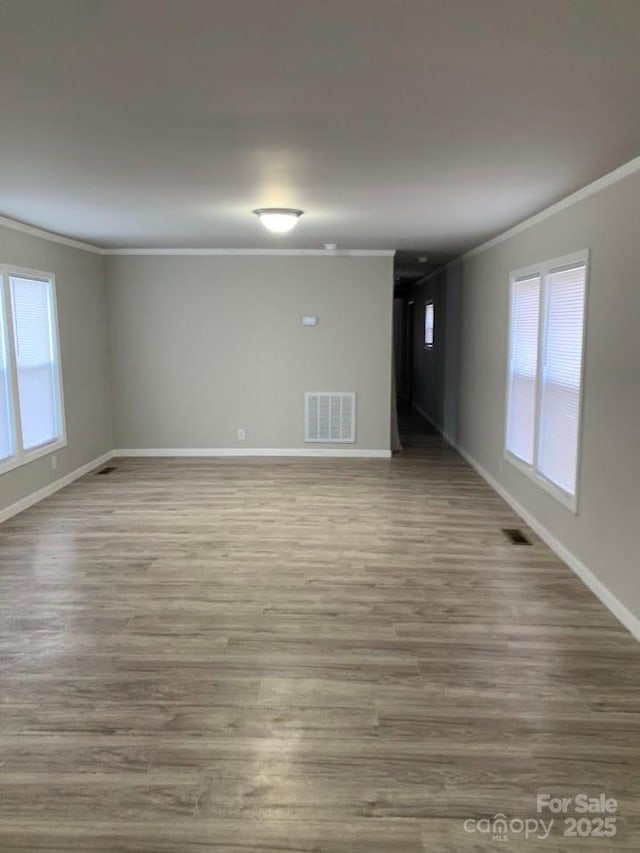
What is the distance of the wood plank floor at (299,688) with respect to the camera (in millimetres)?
2002

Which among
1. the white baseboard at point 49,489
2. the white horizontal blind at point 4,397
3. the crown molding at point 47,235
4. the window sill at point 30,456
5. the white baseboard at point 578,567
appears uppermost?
the crown molding at point 47,235

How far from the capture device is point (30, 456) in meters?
5.33

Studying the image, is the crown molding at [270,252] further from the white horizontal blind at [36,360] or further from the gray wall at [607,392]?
the gray wall at [607,392]

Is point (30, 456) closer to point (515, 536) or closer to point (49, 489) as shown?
point (49, 489)

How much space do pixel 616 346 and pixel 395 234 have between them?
2810 millimetres

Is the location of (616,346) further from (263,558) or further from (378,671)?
(263,558)

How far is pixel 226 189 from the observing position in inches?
145

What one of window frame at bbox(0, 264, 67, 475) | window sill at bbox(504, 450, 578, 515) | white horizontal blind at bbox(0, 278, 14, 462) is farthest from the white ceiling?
window sill at bbox(504, 450, 578, 515)

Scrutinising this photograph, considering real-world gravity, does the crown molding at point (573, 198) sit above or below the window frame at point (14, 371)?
above

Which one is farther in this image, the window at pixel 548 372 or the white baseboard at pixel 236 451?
the white baseboard at pixel 236 451

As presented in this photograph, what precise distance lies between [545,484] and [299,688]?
8.57 feet

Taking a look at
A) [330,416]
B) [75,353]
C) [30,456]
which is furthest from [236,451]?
[30,456]

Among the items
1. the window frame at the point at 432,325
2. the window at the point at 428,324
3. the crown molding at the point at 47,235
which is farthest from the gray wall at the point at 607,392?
the window at the point at 428,324

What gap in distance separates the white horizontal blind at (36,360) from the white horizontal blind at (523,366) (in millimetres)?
4232
